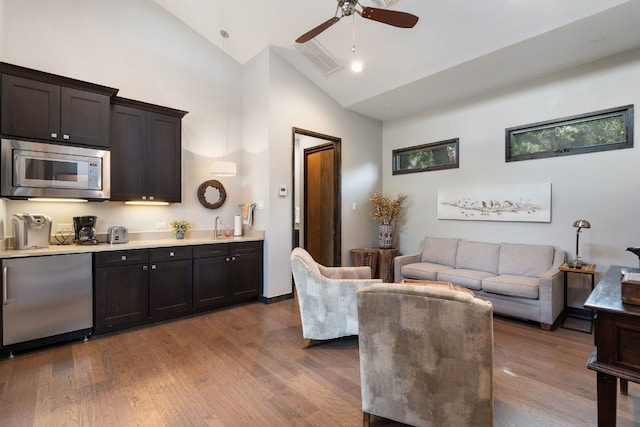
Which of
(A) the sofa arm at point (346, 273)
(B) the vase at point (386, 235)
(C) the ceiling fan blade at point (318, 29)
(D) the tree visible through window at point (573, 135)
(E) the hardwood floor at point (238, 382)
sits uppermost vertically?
(C) the ceiling fan blade at point (318, 29)

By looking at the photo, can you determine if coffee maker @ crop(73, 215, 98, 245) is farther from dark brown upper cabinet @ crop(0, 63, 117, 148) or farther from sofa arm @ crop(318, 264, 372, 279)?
sofa arm @ crop(318, 264, 372, 279)

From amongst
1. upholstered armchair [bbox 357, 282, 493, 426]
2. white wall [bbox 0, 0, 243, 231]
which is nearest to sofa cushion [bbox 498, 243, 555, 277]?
upholstered armchair [bbox 357, 282, 493, 426]

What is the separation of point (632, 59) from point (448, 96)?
192 centimetres

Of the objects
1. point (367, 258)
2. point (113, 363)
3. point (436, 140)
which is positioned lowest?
point (113, 363)

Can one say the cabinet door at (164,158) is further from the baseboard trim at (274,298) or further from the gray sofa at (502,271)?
the gray sofa at (502,271)

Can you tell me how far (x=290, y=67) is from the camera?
14.6ft

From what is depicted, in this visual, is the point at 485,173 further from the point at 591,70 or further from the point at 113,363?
the point at 113,363

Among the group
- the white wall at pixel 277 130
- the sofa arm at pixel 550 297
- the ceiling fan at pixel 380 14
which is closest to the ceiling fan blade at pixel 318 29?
the ceiling fan at pixel 380 14

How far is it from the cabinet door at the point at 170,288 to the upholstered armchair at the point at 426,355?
8.95 feet

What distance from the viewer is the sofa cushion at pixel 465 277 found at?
12.1 feet

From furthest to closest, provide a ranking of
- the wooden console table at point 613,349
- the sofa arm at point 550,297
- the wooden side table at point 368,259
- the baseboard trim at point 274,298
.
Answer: the wooden side table at point 368,259
the baseboard trim at point 274,298
the sofa arm at point 550,297
the wooden console table at point 613,349

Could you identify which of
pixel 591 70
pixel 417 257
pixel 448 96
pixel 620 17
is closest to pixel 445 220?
pixel 417 257

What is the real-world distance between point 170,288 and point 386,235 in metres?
3.41

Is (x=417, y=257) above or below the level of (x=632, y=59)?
below
